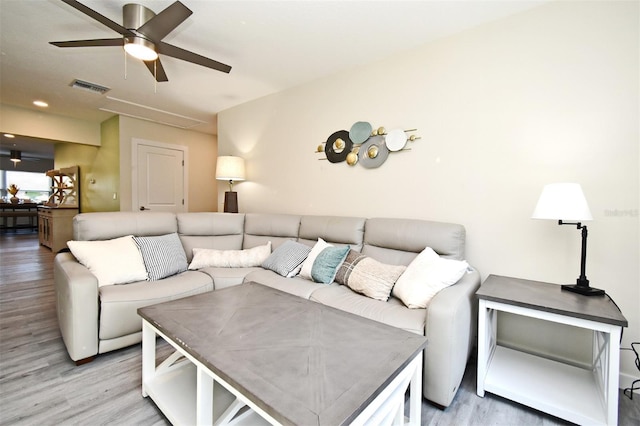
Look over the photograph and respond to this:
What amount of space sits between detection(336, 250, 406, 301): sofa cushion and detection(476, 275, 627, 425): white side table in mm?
571

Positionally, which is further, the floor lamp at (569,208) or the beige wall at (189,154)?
the beige wall at (189,154)

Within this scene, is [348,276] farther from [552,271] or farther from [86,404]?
[86,404]

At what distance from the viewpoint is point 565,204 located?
5.10 ft

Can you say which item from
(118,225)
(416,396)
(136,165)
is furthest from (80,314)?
(136,165)

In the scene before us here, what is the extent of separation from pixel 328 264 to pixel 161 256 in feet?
4.96

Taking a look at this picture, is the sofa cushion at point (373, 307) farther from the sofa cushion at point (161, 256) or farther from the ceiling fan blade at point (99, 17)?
the ceiling fan blade at point (99, 17)

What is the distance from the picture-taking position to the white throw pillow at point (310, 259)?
2.47 metres

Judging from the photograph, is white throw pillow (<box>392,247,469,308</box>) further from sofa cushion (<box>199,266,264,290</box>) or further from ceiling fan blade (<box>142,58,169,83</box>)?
ceiling fan blade (<box>142,58,169,83</box>)

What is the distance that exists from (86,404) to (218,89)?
3.31 meters

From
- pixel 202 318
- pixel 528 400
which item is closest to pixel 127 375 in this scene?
pixel 202 318

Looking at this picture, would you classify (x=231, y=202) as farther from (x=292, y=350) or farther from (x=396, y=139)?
(x=292, y=350)

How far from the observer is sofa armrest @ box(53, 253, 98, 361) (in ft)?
6.05

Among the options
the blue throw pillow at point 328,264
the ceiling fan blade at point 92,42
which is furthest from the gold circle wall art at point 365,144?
the ceiling fan blade at point 92,42

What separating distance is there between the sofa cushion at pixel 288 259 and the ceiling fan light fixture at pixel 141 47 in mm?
1894
